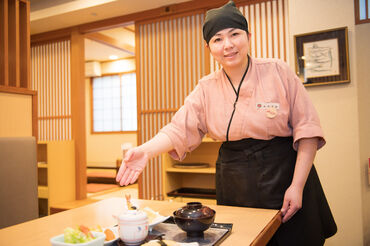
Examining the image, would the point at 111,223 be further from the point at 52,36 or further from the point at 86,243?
the point at 52,36

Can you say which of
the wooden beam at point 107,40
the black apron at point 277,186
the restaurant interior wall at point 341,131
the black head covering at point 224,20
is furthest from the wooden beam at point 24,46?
the wooden beam at point 107,40

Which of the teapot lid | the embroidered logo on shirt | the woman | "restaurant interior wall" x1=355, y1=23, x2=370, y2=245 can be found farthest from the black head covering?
"restaurant interior wall" x1=355, y1=23, x2=370, y2=245

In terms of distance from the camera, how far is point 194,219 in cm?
95

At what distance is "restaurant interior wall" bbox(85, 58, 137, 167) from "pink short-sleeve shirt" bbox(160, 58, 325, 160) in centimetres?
626

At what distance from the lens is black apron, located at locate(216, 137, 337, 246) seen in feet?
4.43

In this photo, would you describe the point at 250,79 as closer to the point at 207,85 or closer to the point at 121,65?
the point at 207,85

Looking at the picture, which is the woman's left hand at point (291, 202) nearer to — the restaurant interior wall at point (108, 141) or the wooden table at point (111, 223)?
the wooden table at point (111, 223)

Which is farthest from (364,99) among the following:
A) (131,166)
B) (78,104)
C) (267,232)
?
(78,104)

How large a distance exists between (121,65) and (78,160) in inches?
146

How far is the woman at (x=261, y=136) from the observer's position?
1.33m

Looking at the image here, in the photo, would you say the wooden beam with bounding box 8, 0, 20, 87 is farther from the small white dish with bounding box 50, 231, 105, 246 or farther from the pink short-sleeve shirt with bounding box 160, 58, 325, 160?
the small white dish with bounding box 50, 231, 105, 246

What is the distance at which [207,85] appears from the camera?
1.53 metres

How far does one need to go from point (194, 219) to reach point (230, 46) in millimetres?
755

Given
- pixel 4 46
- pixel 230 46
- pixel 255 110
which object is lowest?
pixel 255 110
